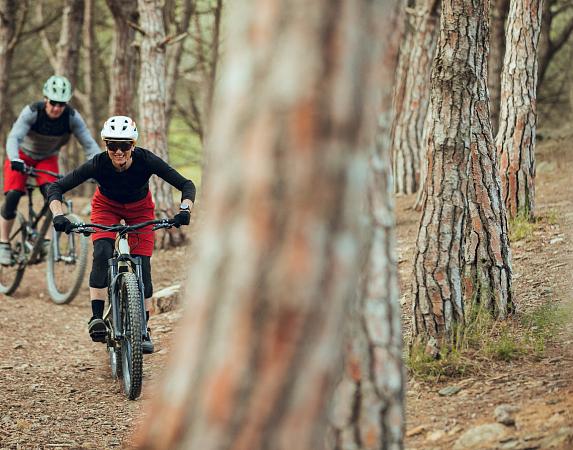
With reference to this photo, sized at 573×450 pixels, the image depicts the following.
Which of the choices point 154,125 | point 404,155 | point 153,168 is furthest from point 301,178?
point 404,155

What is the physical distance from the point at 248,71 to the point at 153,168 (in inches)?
178

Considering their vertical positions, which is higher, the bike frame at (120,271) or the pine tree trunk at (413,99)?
the pine tree trunk at (413,99)

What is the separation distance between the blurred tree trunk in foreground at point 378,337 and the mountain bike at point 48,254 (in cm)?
644

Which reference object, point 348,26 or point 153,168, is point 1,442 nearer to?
point 153,168

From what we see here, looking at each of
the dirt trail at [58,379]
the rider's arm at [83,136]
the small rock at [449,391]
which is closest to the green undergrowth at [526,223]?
the dirt trail at [58,379]

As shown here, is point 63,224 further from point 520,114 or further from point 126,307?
point 520,114

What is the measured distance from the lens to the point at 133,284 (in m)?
6.51

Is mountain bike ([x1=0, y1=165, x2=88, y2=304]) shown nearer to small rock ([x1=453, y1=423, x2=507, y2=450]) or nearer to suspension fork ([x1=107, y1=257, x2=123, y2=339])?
suspension fork ([x1=107, y1=257, x2=123, y2=339])

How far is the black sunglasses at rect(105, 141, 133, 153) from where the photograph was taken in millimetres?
6719

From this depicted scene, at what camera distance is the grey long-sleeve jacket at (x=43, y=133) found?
9547mm

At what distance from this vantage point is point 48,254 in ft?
33.9

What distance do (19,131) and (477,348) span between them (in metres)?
5.96

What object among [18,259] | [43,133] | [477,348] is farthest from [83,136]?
[477,348]

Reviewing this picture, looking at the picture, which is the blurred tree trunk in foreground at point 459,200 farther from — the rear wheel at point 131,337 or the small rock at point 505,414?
the rear wheel at point 131,337
